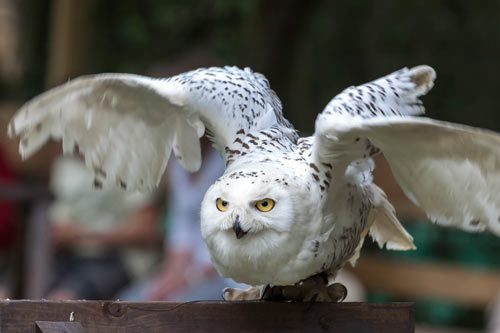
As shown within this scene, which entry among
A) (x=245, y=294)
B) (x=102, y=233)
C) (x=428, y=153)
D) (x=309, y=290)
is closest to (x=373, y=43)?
(x=102, y=233)

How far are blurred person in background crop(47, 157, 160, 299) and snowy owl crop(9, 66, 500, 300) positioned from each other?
2.74 metres

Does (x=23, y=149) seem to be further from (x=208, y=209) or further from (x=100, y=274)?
(x=100, y=274)

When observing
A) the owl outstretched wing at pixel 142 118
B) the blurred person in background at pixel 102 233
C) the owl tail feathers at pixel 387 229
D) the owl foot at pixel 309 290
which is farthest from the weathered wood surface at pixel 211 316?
the blurred person in background at pixel 102 233

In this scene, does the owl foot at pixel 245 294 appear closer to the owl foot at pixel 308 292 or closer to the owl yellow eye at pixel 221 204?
the owl foot at pixel 308 292

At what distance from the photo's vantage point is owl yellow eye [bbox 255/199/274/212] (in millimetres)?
1980

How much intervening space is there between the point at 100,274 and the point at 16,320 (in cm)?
309

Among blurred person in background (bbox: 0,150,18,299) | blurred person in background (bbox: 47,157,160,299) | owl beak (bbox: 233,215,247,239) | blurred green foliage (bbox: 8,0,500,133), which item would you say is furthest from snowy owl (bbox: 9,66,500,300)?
blurred green foliage (bbox: 8,0,500,133)

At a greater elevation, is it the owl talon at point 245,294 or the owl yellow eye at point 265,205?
the owl yellow eye at point 265,205

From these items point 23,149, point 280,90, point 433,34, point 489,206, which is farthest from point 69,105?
point 433,34

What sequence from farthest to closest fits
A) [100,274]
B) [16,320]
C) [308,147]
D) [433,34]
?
[433,34] → [100,274] → [308,147] → [16,320]

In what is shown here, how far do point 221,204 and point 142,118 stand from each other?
0.46 m

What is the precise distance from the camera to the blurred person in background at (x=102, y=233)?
16.8 ft

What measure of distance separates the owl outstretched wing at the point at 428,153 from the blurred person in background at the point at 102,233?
10.2 feet

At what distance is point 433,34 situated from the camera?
6777 mm
